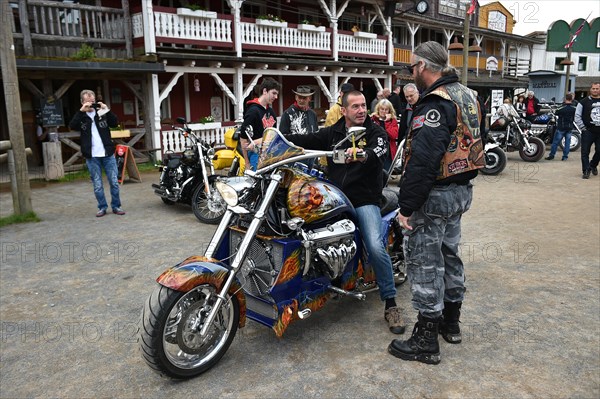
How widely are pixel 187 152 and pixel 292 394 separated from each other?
5335 millimetres

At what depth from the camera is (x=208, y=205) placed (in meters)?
6.98

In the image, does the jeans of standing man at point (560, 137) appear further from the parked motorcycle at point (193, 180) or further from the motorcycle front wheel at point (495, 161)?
the parked motorcycle at point (193, 180)

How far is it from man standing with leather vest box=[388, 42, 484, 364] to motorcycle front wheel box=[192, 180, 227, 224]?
155 inches

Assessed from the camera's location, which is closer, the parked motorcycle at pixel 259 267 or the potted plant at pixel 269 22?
the parked motorcycle at pixel 259 267

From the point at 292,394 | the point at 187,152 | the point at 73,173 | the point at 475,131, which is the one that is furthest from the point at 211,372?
the point at 73,173

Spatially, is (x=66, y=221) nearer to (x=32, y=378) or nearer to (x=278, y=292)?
(x=32, y=378)

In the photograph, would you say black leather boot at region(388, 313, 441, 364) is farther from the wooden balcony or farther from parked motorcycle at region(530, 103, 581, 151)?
parked motorcycle at region(530, 103, 581, 151)

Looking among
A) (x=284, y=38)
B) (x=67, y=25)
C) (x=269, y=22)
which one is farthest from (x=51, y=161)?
(x=284, y=38)

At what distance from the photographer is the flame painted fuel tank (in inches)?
125

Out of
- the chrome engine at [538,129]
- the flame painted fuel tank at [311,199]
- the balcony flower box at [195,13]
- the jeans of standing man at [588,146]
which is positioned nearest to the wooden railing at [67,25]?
the balcony flower box at [195,13]

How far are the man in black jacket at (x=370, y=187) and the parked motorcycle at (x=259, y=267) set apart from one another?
0.15m

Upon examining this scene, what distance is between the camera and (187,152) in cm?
758

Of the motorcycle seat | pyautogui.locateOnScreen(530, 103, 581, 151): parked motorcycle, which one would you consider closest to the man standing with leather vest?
the motorcycle seat

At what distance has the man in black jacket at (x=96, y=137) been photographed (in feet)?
23.5
